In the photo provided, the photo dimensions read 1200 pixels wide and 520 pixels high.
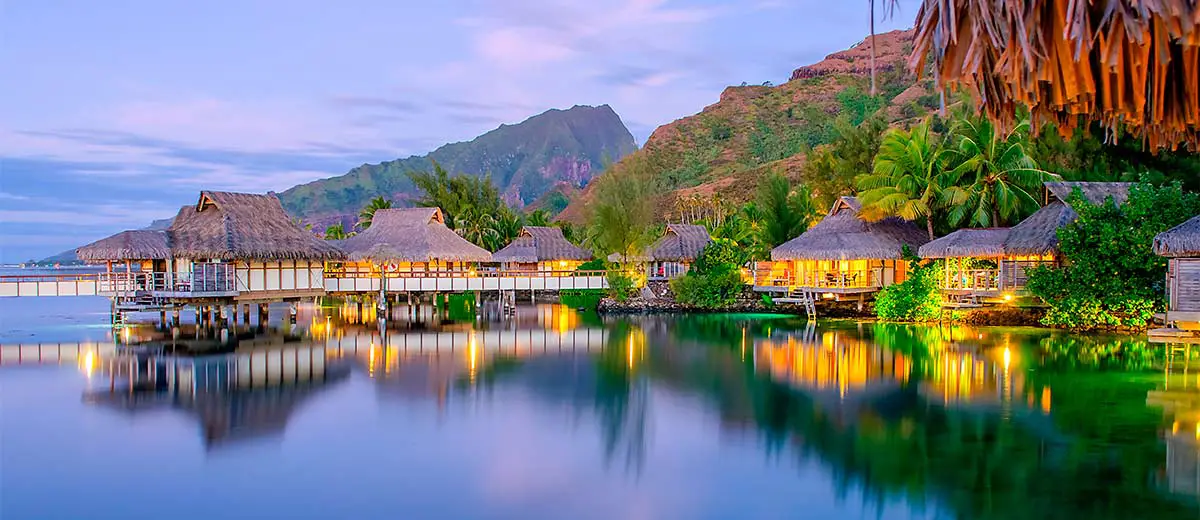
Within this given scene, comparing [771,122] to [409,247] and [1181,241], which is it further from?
[1181,241]

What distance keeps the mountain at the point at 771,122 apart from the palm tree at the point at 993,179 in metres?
29.9

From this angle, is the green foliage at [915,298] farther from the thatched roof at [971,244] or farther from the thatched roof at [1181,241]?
the thatched roof at [1181,241]

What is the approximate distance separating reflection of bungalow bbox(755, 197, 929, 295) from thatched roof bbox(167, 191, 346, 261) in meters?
13.2

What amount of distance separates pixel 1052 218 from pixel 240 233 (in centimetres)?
1975

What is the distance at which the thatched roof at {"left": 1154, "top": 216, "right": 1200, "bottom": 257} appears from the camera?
14.7 m

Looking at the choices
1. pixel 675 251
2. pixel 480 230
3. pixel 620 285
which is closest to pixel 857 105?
pixel 480 230

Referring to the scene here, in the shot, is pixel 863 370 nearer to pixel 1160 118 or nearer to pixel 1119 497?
pixel 1119 497

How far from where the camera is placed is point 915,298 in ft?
76.8

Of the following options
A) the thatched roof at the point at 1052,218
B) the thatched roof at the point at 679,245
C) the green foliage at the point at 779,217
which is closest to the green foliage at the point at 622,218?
the thatched roof at the point at 679,245

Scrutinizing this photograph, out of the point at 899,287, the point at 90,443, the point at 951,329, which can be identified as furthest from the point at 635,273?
the point at 90,443

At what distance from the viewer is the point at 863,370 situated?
15.9 meters

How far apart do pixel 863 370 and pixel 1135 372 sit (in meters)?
4.24

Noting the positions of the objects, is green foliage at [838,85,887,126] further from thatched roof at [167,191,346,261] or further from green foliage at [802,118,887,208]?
thatched roof at [167,191,346,261]

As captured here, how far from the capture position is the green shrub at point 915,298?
23.2 metres
